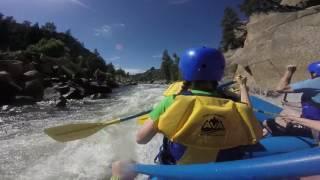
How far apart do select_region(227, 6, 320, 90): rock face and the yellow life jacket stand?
9097mm

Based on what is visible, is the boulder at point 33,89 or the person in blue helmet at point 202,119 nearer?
the person in blue helmet at point 202,119

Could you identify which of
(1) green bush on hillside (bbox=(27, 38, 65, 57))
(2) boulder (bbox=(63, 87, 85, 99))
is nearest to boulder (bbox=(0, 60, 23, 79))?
(2) boulder (bbox=(63, 87, 85, 99))

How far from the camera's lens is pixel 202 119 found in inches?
74.4

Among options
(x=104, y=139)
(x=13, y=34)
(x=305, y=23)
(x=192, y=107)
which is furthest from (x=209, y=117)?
(x=13, y=34)

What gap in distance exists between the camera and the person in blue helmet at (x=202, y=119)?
1901mm

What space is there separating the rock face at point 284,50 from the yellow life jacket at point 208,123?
358 inches

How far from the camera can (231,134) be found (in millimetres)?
1930

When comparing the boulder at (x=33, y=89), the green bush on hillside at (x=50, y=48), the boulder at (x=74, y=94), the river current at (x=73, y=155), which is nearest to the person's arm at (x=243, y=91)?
the river current at (x=73, y=155)

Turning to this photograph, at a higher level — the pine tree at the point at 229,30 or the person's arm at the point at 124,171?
the pine tree at the point at 229,30

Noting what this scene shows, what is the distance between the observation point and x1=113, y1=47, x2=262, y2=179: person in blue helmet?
190cm

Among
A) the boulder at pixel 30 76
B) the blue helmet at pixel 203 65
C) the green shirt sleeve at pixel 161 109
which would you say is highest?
the boulder at pixel 30 76

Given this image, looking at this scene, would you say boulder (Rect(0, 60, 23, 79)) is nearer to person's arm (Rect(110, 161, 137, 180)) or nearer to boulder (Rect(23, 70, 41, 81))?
boulder (Rect(23, 70, 41, 81))

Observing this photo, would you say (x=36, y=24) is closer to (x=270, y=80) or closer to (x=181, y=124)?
(x=270, y=80)

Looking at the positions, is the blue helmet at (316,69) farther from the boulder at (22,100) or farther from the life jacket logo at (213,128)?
the boulder at (22,100)
